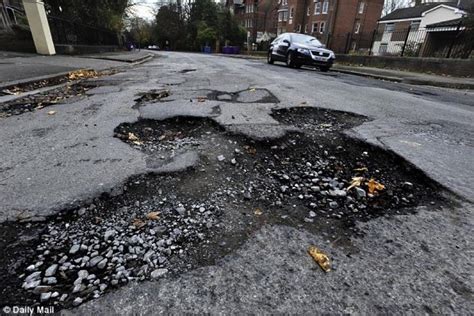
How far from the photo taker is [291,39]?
40.3 feet

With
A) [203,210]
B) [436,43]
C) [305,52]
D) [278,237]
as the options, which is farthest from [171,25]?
[278,237]

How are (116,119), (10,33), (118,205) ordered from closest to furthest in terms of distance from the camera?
(118,205) → (116,119) → (10,33)

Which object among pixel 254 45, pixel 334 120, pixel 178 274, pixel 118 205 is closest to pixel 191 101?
pixel 334 120

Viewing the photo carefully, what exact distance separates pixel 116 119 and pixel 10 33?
12551 millimetres

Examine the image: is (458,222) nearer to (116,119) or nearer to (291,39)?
(116,119)

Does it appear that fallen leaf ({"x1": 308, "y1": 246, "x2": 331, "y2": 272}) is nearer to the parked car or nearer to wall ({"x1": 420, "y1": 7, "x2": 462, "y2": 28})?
the parked car

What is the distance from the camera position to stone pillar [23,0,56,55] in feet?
34.9

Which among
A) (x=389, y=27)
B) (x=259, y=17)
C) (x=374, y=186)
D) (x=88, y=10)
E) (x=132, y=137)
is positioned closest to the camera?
(x=374, y=186)

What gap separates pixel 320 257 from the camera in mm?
1383

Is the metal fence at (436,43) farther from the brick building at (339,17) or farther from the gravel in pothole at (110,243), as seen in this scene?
the brick building at (339,17)

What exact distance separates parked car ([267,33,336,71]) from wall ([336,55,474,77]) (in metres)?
4.10

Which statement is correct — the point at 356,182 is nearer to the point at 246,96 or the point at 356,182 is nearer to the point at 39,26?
the point at 246,96

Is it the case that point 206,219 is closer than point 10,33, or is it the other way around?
point 206,219

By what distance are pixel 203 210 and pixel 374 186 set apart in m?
1.35
